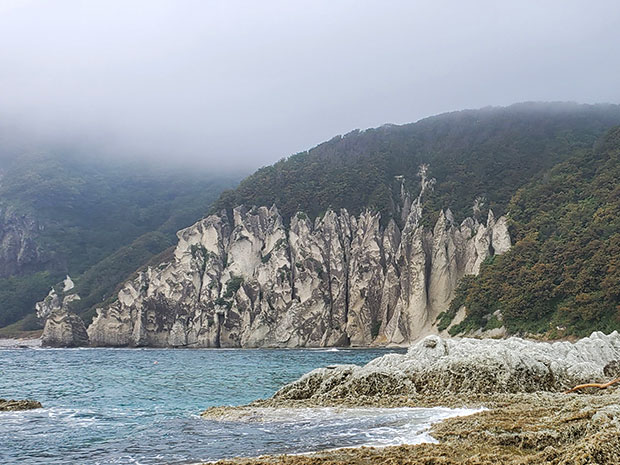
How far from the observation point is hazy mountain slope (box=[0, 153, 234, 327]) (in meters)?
124

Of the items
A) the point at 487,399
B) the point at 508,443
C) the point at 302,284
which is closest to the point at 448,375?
the point at 487,399

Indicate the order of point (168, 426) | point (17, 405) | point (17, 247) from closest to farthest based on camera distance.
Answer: point (168, 426) < point (17, 405) < point (17, 247)

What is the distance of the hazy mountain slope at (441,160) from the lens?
101 metres

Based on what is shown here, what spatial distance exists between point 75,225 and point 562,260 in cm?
13792

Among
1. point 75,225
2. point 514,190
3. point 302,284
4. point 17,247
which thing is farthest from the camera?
point 75,225

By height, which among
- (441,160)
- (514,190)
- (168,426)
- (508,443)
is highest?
(441,160)

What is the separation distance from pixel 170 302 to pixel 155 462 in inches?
3144

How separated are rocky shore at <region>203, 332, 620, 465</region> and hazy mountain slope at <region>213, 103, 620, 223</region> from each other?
2645 inches

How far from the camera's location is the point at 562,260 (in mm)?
64562

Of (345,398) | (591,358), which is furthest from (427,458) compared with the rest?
(591,358)

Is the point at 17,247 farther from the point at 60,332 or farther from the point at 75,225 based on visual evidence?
the point at 60,332

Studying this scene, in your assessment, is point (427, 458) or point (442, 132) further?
point (442, 132)

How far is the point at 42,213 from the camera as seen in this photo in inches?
6166

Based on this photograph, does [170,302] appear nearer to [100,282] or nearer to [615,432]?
[100,282]
